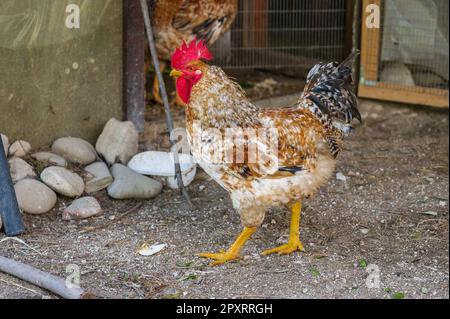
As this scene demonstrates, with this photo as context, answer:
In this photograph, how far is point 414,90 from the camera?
7.18m

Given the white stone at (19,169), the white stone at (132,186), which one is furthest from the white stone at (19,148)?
Answer: the white stone at (132,186)

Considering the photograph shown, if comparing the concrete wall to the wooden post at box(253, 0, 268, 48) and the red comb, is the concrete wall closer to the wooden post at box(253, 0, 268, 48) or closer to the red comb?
the red comb

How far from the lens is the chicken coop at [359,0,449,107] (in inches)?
276

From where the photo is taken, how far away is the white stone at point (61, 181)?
16.9 ft

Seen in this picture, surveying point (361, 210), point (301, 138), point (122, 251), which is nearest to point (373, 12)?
point (361, 210)

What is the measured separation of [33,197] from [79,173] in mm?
576

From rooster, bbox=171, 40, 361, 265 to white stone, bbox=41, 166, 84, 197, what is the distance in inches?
49.4

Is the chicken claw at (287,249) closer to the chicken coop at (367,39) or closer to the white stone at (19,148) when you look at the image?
the white stone at (19,148)

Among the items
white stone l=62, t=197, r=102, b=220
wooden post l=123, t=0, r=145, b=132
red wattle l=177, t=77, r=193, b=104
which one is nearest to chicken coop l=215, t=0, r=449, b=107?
wooden post l=123, t=0, r=145, b=132

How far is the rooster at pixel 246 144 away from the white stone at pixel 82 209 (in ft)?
3.40

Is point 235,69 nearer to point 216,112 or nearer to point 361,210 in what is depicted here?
point 361,210

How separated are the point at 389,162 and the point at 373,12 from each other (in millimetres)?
1612

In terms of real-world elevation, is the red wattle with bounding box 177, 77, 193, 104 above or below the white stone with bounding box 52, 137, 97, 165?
above

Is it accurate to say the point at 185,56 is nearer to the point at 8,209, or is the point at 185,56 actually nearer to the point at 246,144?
the point at 246,144
